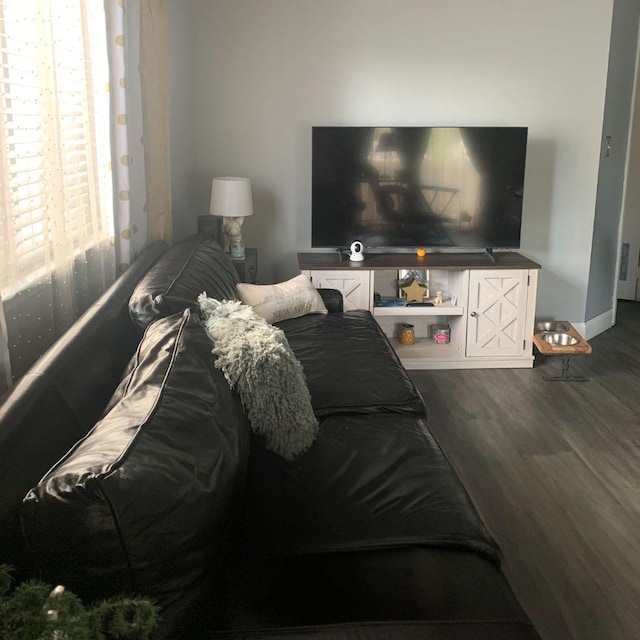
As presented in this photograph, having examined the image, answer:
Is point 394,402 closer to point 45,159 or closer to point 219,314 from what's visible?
point 219,314

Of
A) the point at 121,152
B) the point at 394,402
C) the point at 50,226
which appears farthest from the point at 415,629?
the point at 121,152

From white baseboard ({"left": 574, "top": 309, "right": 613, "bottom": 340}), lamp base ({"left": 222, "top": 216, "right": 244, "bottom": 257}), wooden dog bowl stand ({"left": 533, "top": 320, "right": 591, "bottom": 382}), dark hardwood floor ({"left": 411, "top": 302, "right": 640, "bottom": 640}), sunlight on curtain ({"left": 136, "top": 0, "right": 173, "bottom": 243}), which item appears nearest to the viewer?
dark hardwood floor ({"left": 411, "top": 302, "right": 640, "bottom": 640})

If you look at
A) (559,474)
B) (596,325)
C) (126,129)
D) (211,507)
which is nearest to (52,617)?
(211,507)

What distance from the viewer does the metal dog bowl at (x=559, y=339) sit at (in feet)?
14.1

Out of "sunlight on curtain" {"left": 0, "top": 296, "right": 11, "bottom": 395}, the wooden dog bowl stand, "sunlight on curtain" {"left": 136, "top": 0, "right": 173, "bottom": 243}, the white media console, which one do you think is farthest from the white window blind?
the wooden dog bowl stand

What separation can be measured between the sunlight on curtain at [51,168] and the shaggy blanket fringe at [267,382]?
0.53 m

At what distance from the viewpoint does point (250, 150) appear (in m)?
4.51

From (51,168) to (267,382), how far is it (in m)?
0.97

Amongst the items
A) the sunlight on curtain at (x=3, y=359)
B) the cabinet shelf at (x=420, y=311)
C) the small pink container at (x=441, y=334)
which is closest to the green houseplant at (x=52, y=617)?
the sunlight on curtain at (x=3, y=359)

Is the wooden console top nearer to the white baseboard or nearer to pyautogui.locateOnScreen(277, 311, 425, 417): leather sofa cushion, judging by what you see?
pyautogui.locateOnScreen(277, 311, 425, 417): leather sofa cushion

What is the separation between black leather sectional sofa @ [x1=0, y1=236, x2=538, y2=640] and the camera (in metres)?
1.18

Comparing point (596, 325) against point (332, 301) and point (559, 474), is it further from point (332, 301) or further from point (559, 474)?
point (559, 474)

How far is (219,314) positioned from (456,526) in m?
1.06

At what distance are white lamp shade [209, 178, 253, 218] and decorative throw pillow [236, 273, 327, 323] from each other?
64cm
